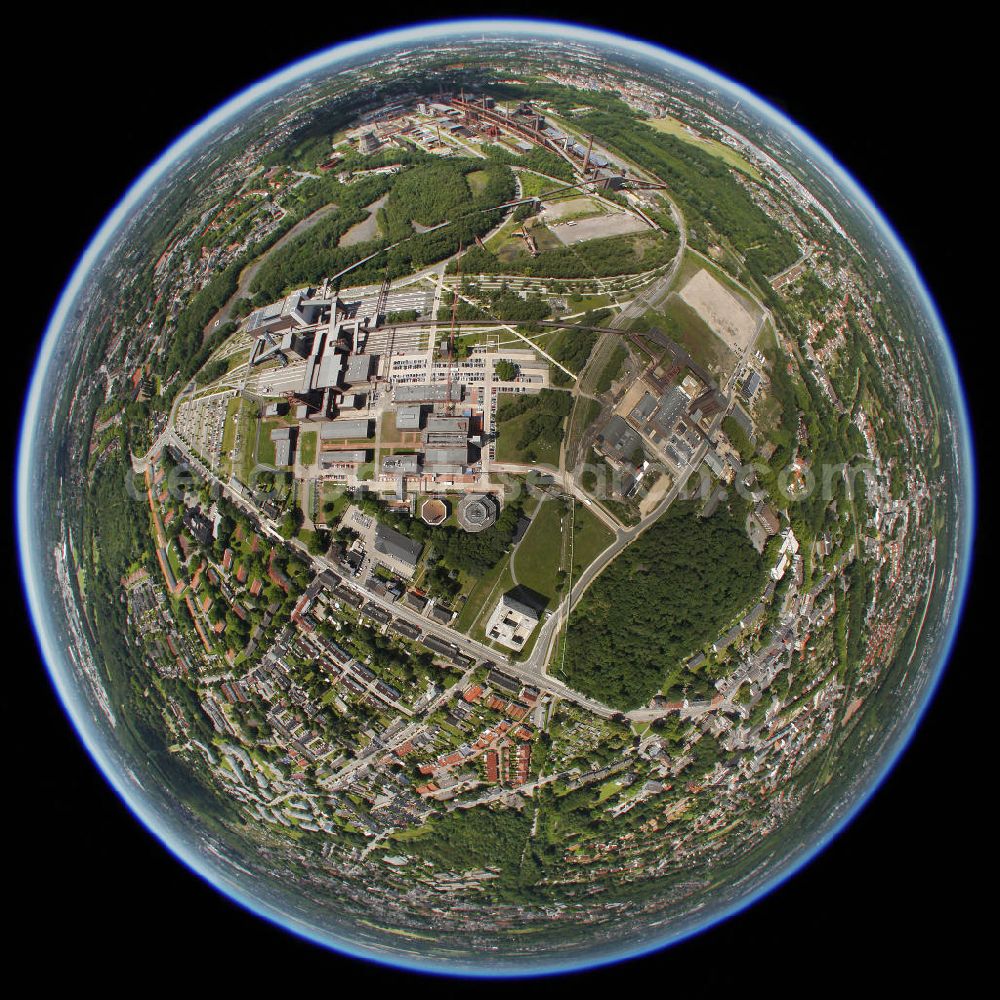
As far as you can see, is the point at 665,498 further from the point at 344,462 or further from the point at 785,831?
the point at 785,831

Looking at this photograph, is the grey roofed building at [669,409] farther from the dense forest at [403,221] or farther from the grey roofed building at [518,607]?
the dense forest at [403,221]

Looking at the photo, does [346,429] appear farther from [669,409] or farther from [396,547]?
[669,409]

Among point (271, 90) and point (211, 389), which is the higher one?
point (271, 90)

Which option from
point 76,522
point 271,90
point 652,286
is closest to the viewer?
point 652,286

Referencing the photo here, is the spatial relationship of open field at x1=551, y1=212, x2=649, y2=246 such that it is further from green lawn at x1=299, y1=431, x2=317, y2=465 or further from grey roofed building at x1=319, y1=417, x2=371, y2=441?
green lawn at x1=299, y1=431, x2=317, y2=465

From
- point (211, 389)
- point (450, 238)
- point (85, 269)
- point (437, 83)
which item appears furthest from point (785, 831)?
point (85, 269)

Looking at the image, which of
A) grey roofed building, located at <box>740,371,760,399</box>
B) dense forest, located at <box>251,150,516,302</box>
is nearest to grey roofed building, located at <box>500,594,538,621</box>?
grey roofed building, located at <box>740,371,760,399</box>

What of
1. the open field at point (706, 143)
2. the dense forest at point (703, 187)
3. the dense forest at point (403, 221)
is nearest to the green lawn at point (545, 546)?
the dense forest at point (403, 221)
